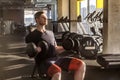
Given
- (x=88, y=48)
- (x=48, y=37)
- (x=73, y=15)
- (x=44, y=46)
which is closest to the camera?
(x=44, y=46)

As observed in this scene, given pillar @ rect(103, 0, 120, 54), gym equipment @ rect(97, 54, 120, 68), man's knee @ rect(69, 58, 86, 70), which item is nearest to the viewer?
man's knee @ rect(69, 58, 86, 70)

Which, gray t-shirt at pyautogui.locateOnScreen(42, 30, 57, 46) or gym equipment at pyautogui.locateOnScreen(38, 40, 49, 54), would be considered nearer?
gym equipment at pyautogui.locateOnScreen(38, 40, 49, 54)

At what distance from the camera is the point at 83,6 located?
26047mm

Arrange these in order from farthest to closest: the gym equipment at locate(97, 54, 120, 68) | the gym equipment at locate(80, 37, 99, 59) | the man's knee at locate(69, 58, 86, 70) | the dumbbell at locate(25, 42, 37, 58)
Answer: the gym equipment at locate(80, 37, 99, 59), the gym equipment at locate(97, 54, 120, 68), the man's knee at locate(69, 58, 86, 70), the dumbbell at locate(25, 42, 37, 58)

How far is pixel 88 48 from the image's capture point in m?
10.7

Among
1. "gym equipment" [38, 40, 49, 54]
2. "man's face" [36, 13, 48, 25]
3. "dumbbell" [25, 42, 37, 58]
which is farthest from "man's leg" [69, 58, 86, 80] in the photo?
"man's face" [36, 13, 48, 25]

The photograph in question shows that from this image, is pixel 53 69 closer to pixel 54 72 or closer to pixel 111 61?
pixel 54 72

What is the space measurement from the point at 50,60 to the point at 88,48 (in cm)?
671

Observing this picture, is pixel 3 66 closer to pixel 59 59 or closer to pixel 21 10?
pixel 59 59

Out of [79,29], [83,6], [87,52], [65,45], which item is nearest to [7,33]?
[83,6]

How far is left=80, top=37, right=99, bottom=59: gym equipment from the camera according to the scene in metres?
10.7

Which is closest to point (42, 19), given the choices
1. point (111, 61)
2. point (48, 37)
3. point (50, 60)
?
point (48, 37)

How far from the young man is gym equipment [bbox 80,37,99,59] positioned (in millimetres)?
6546

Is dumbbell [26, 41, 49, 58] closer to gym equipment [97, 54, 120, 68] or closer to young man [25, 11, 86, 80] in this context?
young man [25, 11, 86, 80]
